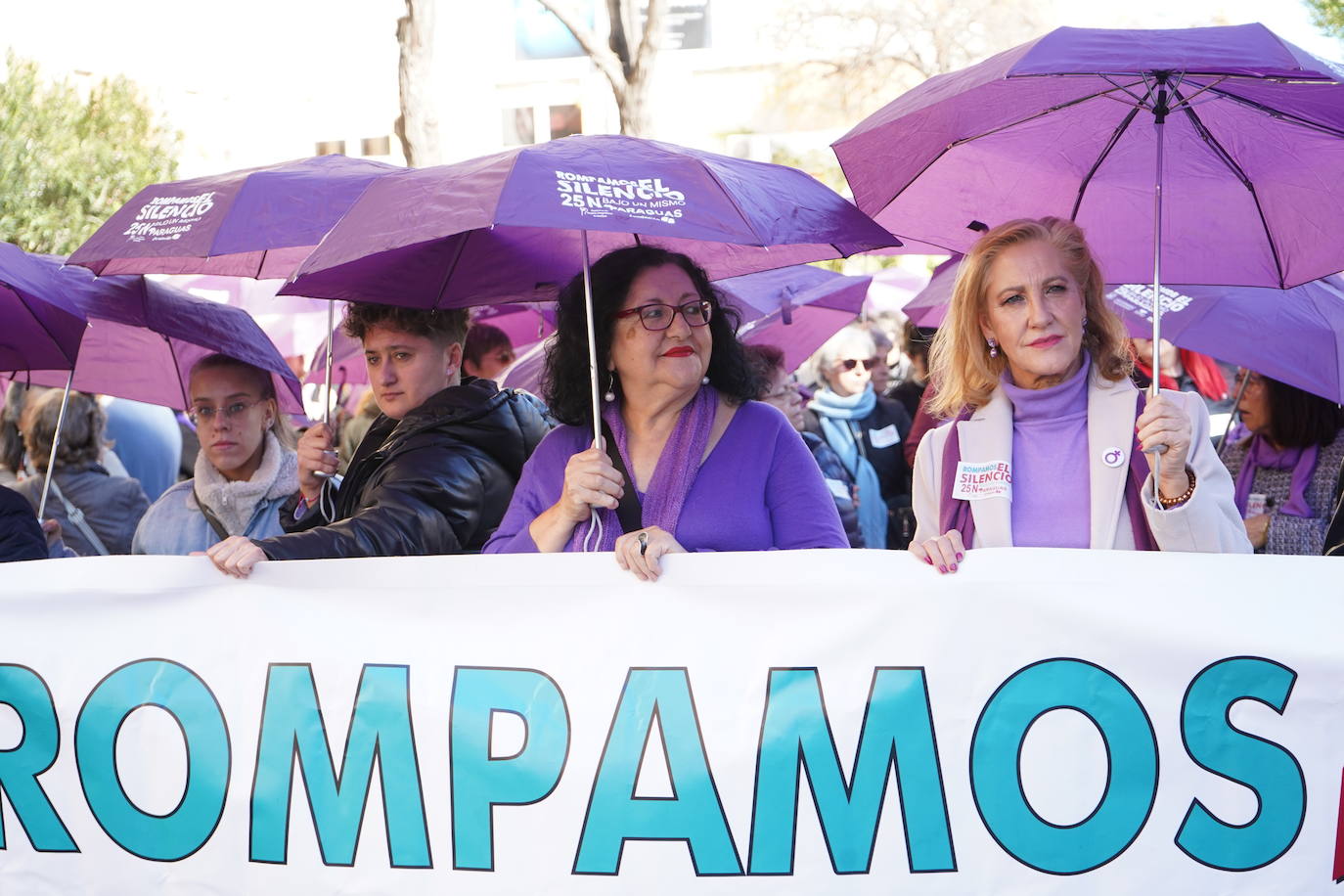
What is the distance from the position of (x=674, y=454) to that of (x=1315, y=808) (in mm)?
1583

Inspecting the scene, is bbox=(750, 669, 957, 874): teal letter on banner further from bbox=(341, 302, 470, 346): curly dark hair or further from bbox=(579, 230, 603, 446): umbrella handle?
bbox=(341, 302, 470, 346): curly dark hair

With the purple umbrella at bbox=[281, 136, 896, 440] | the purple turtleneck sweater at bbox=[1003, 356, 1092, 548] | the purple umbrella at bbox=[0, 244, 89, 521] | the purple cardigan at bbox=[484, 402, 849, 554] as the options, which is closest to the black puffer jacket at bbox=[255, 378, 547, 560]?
the purple cardigan at bbox=[484, 402, 849, 554]

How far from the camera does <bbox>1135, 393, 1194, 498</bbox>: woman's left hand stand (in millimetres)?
3020

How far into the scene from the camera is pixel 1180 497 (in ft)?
10.1

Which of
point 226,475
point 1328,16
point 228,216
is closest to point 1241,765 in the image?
point 228,216

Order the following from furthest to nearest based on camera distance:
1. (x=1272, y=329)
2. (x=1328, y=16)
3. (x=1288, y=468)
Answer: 1. (x=1328, y=16)
2. (x=1288, y=468)
3. (x=1272, y=329)

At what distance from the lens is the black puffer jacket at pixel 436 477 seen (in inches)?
148

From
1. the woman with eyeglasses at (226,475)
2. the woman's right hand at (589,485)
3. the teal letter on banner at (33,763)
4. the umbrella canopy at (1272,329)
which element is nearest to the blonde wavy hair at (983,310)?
the woman's right hand at (589,485)

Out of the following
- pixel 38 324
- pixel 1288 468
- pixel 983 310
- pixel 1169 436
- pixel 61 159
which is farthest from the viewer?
pixel 61 159

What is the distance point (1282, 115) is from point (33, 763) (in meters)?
3.29

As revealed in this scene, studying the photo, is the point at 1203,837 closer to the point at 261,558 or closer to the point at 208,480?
the point at 261,558

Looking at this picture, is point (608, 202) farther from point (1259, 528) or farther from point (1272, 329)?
point (1259, 528)

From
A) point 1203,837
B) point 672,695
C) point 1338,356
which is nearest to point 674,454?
point 672,695

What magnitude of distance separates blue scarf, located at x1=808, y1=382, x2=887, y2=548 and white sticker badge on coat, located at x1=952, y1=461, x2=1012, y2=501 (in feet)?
13.5
